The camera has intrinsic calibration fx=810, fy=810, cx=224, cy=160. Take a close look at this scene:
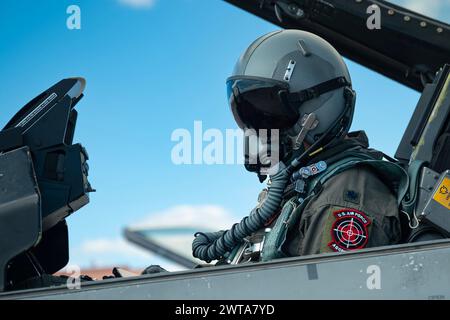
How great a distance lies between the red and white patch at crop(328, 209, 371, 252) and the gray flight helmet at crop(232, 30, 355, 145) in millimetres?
452

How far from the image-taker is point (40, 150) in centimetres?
220

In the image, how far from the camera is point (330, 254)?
172 centimetres

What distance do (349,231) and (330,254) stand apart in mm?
352

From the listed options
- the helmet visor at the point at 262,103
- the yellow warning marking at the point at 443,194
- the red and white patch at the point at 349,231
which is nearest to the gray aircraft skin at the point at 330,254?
the yellow warning marking at the point at 443,194

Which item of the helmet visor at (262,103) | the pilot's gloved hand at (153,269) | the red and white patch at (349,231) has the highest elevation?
the helmet visor at (262,103)

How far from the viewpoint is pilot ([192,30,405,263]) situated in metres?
2.26

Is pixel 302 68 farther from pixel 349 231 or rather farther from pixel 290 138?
pixel 349 231

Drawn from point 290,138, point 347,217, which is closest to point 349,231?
point 347,217

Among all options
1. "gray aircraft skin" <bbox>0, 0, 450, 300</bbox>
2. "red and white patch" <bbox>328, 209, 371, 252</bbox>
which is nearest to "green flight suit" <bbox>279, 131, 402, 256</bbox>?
"red and white patch" <bbox>328, 209, 371, 252</bbox>

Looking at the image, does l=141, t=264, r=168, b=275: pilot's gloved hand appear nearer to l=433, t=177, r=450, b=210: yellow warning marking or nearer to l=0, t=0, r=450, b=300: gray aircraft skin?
l=0, t=0, r=450, b=300: gray aircraft skin

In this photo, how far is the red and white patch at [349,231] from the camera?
6.68 ft

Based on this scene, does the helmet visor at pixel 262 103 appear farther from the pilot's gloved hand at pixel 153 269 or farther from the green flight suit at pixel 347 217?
the pilot's gloved hand at pixel 153 269

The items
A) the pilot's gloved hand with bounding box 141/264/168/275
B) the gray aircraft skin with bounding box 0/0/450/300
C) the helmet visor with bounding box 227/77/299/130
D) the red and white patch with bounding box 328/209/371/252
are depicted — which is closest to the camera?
the gray aircraft skin with bounding box 0/0/450/300
